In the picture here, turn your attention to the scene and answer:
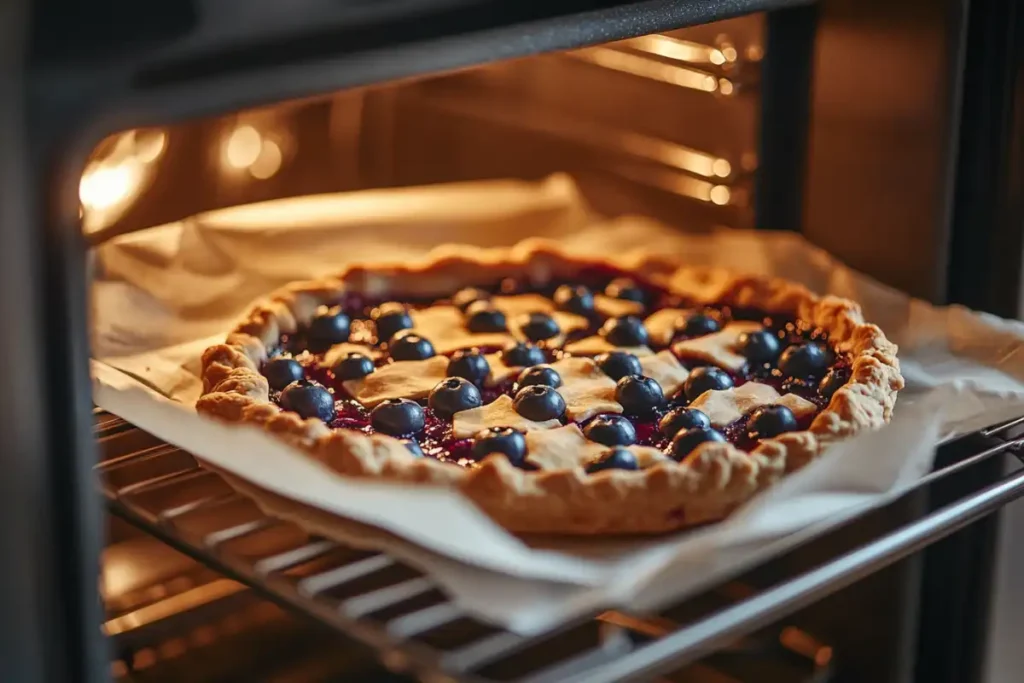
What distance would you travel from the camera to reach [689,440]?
48.6 inches

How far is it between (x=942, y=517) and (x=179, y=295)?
85 centimetres

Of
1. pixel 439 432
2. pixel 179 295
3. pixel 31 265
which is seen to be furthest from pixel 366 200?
pixel 31 265

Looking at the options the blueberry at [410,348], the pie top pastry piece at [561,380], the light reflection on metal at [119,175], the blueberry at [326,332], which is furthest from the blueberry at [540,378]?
the light reflection on metal at [119,175]

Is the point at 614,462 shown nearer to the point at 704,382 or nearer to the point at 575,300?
the point at 704,382

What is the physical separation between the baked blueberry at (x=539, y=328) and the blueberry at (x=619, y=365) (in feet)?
0.35

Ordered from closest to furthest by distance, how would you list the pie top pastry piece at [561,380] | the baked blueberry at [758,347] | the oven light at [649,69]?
1. the pie top pastry piece at [561,380]
2. the baked blueberry at [758,347]
3. the oven light at [649,69]

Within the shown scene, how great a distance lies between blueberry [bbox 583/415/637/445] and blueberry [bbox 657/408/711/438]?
0.10 ft

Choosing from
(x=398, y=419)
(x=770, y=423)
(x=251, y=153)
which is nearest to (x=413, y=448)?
(x=398, y=419)

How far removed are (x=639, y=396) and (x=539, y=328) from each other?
0.72 feet

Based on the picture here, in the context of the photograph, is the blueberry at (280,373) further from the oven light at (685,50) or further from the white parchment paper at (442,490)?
the oven light at (685,50)

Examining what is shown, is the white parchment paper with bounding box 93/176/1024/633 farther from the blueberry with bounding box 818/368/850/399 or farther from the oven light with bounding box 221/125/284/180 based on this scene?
the oven light with bounding box 221/125/284/180

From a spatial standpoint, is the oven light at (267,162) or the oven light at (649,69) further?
the oven light at (267,162)

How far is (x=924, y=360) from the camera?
4.78 ft

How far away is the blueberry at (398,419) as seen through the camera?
1.28 metres
